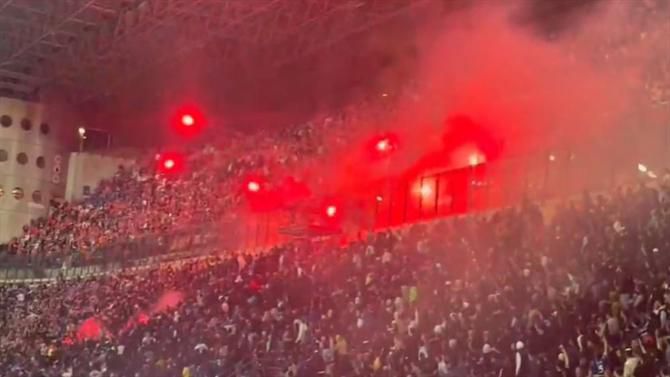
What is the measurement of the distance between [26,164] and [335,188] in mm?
10178

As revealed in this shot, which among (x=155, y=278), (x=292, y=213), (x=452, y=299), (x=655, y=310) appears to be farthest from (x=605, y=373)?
(x=155, y=278)

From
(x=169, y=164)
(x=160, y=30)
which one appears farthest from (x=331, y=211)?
(x=169, y=164)

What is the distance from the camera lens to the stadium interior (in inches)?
388

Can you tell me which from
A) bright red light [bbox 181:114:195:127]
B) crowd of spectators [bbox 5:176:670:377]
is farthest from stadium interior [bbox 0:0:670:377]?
bright red light [bbox 181:114:195:127]

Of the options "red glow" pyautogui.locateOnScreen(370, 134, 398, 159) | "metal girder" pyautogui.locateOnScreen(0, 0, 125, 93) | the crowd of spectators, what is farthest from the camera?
"metal girder" pyautogui.locateOnScreen(0, 0, 125, 93)

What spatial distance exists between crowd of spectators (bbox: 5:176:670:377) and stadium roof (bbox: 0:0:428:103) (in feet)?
12.9

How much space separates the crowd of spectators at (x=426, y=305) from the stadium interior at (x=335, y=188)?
28 mm

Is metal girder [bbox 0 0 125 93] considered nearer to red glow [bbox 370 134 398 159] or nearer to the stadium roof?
the stadium roof

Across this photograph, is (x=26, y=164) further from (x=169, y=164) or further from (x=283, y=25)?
(x=283, y=25)

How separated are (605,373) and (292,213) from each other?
25.7 ft

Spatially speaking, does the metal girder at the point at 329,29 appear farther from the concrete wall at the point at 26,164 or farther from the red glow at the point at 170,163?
the concrete wall at the point at 26,164

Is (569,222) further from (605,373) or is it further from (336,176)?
(336,176)

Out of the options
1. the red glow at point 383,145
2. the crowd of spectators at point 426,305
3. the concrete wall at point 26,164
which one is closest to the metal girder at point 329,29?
the red glow at point 383,145

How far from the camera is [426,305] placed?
11.4m
